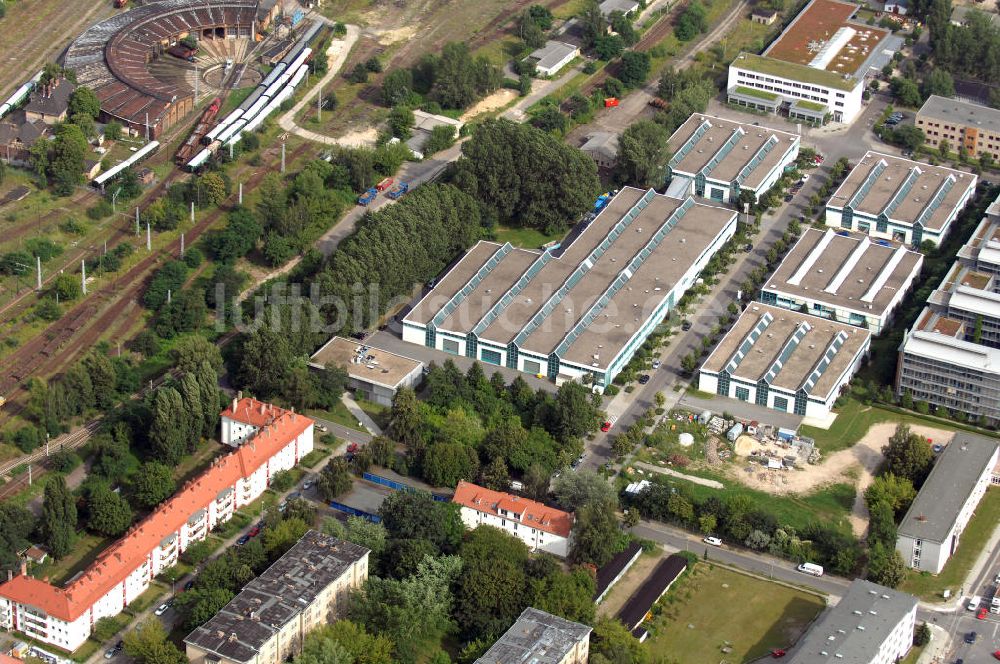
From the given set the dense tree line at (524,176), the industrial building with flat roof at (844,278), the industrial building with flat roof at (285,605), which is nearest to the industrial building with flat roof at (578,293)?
the dense tree line at (524,176)

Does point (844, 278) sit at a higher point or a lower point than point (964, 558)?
higher

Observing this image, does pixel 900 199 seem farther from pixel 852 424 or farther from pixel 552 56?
pixel 552 56

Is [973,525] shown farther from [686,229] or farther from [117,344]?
[117,344]

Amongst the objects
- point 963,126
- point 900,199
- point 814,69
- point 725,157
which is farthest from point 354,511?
point 814,69

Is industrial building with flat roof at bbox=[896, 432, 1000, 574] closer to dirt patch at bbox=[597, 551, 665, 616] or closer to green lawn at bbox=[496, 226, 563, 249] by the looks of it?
dirt patch at bbox=[597, 551, 665, 616]

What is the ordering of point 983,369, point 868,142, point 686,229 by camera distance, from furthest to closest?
point 868,142 < point 686,229 < point 983,369

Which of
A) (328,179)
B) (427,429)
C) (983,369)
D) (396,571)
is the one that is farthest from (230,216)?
(983,369)

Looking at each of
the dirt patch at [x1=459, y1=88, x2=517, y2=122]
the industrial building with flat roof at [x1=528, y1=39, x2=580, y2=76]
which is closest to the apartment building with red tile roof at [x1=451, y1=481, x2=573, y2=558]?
the dirt patch at [x1=459, y1=88, x2=517, y2=122]
